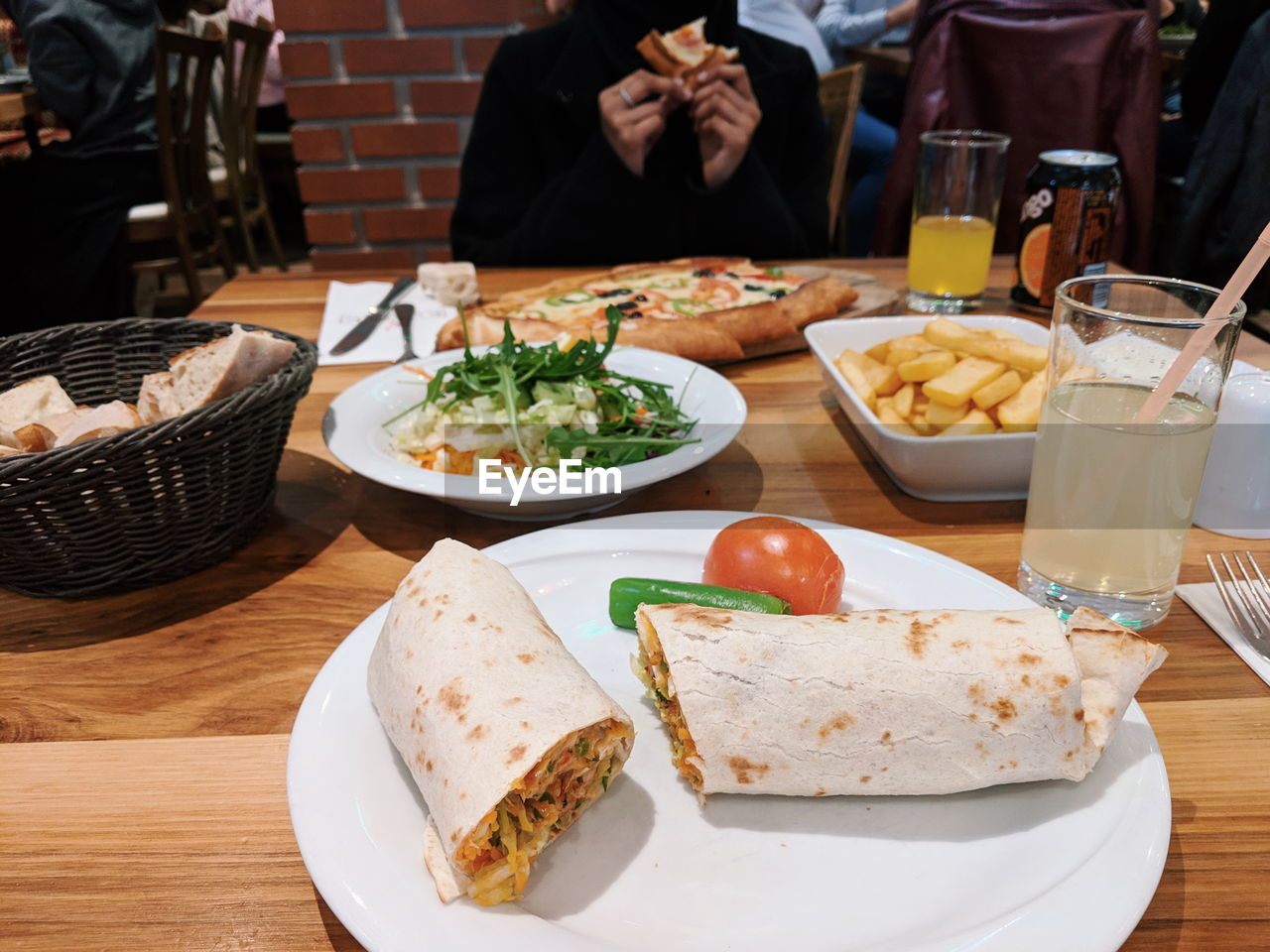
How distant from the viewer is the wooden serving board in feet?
7.14

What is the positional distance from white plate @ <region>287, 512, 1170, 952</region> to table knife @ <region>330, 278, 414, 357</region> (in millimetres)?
1301

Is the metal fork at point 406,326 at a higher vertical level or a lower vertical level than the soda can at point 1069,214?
lower

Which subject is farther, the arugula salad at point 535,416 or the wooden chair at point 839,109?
the wooden chair at point 839,109

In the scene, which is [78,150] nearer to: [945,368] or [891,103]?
[891,103]

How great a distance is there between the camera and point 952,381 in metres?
1.52

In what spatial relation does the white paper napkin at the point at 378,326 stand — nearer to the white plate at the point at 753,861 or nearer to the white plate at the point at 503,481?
the white plate at the point at 503,481

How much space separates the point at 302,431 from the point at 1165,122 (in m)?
5.40

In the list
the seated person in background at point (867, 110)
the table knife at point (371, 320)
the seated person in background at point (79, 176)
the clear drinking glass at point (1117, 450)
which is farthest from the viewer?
the seated person in background at point (867, 110)

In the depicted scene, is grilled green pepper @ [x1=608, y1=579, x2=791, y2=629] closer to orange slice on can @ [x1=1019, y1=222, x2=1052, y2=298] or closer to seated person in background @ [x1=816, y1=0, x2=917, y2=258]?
orange slice on can @ [x1=1019, y1=222, x2=1052, y2=298]

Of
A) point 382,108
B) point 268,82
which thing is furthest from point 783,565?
point 268,82

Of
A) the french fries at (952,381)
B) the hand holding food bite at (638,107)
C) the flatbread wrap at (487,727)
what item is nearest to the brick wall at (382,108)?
the hand holding food bite at (638,107)

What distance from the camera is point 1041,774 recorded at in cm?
89

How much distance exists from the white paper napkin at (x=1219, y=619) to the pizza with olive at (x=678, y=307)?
1.08m

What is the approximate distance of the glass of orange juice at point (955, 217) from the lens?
7.62 ft
